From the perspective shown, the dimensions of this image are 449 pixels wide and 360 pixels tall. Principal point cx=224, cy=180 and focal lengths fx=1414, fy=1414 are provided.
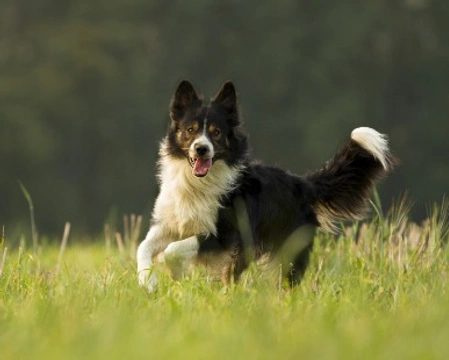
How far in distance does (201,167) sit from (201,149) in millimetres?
146

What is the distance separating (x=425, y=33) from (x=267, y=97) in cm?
542

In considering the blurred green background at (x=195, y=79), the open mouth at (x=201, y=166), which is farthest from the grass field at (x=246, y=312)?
the blurred green background at (x=195, y=79)

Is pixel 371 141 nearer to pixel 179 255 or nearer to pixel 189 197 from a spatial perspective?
pixel 189 197

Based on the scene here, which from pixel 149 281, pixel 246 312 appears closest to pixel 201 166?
pixel 149 281

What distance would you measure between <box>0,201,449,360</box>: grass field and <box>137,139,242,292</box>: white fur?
320 millimetres

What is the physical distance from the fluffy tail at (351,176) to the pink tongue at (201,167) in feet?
2.78

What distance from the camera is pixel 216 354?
490 centimetres

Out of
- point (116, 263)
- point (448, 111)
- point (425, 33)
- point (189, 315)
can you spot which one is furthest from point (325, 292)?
point (425, 33)

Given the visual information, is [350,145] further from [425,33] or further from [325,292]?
[425,33]

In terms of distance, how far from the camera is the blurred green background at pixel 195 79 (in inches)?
1615

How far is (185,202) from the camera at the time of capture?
27.9ft

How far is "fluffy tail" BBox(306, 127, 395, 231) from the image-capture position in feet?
29.7

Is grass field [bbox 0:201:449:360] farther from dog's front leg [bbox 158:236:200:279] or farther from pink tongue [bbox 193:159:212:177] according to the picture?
pink tongue [bbox 193:159:212:177]

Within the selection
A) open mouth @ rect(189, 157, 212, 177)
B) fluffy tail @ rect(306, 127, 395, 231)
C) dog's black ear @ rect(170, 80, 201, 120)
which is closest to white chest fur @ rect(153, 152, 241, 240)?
open mouth @ rect(189, 157, 212, 177)
